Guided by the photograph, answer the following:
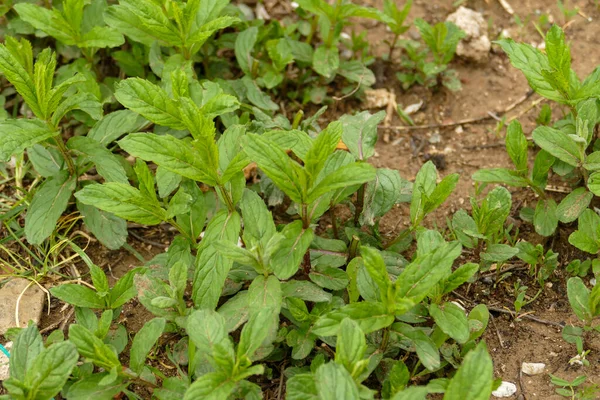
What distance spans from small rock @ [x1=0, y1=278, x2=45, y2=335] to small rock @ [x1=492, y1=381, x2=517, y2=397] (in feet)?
6.74

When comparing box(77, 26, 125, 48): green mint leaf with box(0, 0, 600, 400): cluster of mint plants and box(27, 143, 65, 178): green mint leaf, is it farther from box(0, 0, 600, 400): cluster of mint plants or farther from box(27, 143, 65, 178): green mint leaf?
box(27, 143, 65, 178): green mint leaf

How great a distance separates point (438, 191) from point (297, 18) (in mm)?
1915

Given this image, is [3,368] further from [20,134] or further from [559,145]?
[559,145]

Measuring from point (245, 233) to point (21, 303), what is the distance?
3.96 feet

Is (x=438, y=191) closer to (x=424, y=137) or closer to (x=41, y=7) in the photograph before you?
(x=424, y=137)

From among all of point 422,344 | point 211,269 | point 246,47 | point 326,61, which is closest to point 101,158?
point 211,269

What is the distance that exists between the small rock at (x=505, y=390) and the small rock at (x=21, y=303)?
80.9 inches

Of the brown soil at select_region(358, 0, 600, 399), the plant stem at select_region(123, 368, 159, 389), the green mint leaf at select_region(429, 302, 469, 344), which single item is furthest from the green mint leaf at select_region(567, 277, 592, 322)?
the plant stem at select_region(123, 368, 159, 389)

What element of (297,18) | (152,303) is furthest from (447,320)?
(297,18)

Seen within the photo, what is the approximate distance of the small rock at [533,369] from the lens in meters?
2.83

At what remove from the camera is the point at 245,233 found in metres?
2.72

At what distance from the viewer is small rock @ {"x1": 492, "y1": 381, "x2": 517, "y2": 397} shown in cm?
276

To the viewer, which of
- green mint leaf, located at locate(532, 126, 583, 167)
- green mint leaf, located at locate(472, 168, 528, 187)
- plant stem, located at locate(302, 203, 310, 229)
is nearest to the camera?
plant stem, located at locate(302, 203, 310, 229)

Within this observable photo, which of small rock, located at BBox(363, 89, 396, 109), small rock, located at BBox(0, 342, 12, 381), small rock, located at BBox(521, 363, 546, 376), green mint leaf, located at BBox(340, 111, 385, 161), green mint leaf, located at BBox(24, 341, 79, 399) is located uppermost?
green mint leaf, located at BBox(340, 111, 385, 161)
